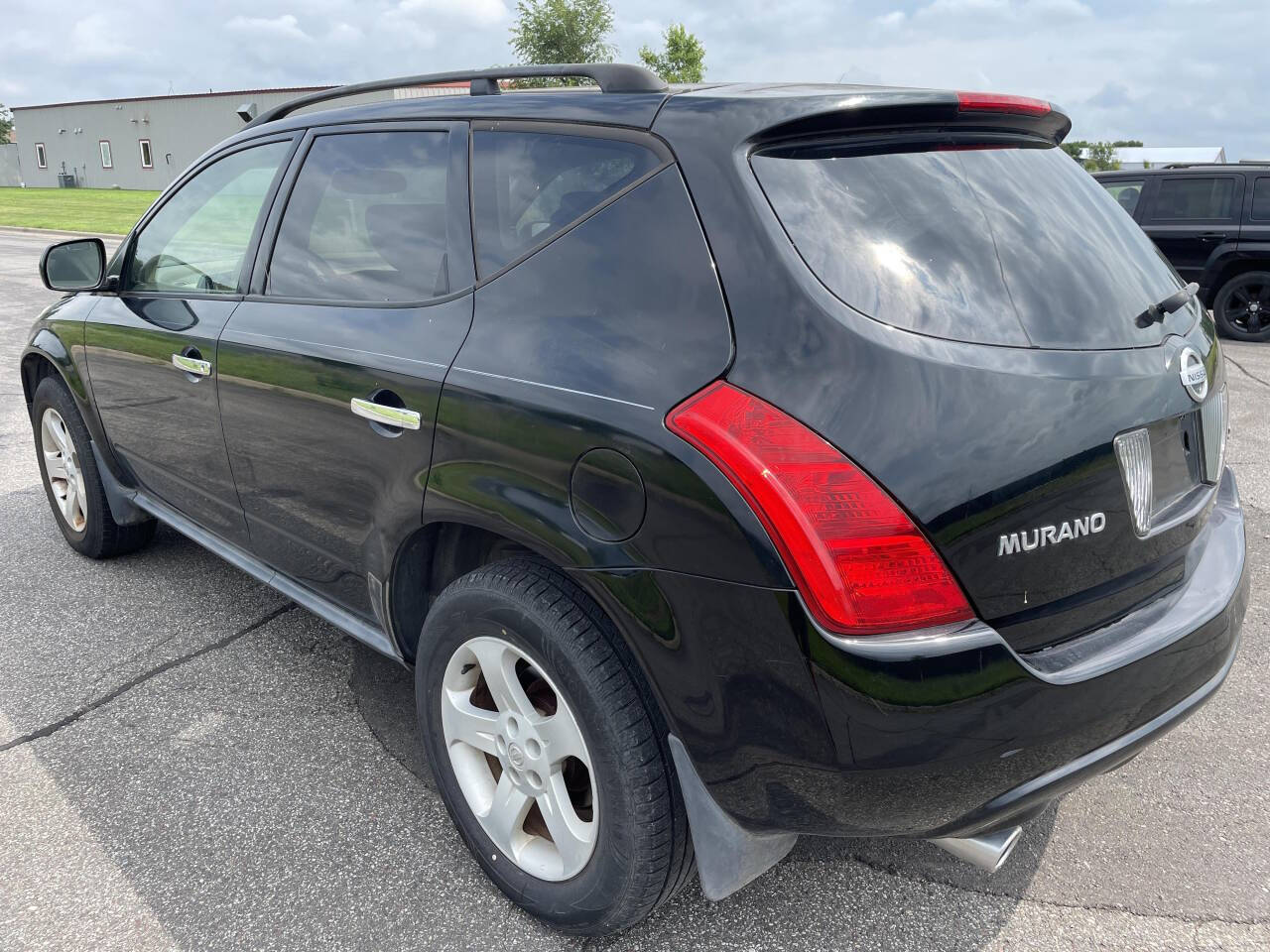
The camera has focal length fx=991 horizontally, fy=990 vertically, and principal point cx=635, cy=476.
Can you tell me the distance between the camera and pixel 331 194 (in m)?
2.83

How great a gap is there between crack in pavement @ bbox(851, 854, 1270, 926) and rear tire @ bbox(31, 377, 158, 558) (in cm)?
326

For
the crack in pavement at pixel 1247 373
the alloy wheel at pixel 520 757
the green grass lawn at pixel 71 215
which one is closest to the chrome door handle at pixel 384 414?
the alloy wheel at pixel 520 757

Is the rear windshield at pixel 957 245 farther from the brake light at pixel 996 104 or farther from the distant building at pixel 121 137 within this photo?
the distant building at pixel 121 137

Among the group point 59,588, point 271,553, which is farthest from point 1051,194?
point 59,588

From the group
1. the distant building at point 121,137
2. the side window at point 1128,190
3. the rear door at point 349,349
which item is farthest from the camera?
the distant building at point 121,137

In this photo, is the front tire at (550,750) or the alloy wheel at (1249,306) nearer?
the front tire at (550,750)

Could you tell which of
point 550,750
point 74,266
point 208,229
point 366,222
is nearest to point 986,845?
point 550,750

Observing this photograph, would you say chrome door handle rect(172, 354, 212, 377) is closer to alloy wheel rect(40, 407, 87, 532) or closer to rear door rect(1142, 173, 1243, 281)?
alloy wheel rect(40, 407, 87, 532)

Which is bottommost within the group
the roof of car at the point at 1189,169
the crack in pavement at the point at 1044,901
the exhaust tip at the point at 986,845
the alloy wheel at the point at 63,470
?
the crack in pavement at the point at 1044,901

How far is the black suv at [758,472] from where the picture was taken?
1.66m

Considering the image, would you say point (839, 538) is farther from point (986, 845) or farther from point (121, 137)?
point (121, 137)

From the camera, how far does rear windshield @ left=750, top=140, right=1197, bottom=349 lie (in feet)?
5.87

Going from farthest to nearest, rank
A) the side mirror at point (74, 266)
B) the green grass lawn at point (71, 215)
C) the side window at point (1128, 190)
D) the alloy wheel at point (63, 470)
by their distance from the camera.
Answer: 1. the green grass lawn at point (71, 215)
2. the side window at point (1128, 190)
3. the alloy wheel at point (63, 470)
4. the side mirror at point (74, 266)

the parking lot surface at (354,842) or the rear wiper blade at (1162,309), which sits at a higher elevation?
the rear wiper blade at (1162,309)
